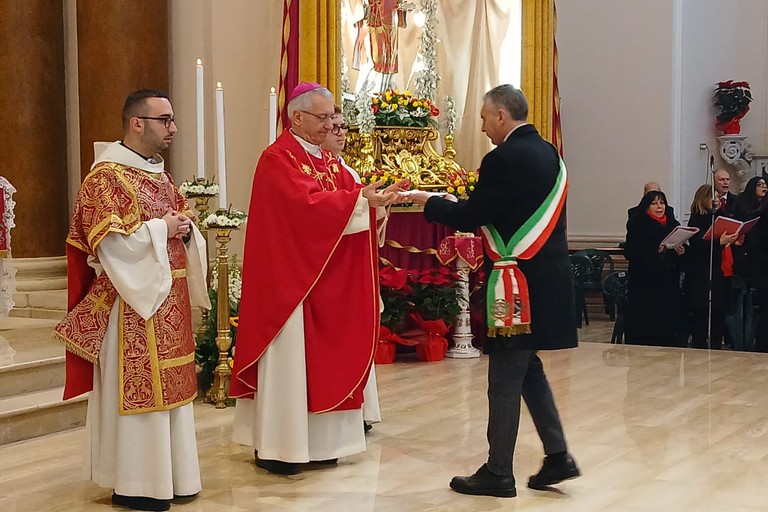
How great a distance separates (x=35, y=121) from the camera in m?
7.72

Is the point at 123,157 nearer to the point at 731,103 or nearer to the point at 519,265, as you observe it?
the point at 519,265

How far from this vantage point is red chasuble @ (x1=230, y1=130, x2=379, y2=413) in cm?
444

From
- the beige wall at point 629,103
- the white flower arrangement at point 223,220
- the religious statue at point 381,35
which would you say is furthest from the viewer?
the beige wall at point 629,103

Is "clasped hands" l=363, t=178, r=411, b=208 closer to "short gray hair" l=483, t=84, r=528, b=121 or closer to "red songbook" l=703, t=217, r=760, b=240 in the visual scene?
"short gray hair" l=483, t=84, r=528, b=121

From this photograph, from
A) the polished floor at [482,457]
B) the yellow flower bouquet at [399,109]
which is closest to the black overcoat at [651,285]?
the polished floor at [482,457]

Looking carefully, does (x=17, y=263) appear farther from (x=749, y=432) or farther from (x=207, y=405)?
(x=749, y=432)

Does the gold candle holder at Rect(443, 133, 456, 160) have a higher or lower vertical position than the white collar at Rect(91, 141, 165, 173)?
higher

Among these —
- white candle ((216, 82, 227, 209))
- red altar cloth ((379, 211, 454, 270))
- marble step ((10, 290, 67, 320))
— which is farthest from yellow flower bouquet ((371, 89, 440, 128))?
marble step ((10, 290, 67, 320))

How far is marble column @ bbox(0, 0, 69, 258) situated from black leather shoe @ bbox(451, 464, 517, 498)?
4776 mm

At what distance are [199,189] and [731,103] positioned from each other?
771 centimetres

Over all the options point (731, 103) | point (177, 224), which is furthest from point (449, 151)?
point (731, 103)

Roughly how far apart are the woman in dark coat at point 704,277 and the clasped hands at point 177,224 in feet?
17.5

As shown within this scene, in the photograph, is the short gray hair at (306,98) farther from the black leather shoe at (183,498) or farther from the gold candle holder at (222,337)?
the black leather shoe at (183,498)

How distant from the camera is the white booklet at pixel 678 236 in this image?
804 centimetres
